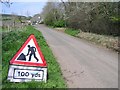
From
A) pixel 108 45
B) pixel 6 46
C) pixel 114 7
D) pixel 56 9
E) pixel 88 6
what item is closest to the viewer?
pixel 6 46

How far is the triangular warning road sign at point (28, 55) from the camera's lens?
20.2ft

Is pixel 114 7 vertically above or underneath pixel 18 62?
above

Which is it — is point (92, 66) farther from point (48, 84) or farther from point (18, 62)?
point (18, 62)

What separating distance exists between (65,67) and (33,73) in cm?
405

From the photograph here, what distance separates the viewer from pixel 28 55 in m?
6.19

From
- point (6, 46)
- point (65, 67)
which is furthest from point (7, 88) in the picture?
point (6, 46)

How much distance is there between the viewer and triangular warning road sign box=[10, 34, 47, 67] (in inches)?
243

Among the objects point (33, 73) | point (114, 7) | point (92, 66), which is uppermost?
point (114, 7)

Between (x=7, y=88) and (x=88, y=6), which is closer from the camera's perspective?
(x=7, y=88)

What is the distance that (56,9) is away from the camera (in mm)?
75938

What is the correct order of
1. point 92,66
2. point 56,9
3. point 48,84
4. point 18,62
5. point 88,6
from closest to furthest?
point 18,62 < point 48,84 < point 92,66 < point 88,6 < point 56,9

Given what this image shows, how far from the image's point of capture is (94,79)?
8328 mm

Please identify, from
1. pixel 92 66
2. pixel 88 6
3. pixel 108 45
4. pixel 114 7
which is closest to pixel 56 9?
pixel 88 6

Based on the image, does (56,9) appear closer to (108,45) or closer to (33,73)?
(108,45)
